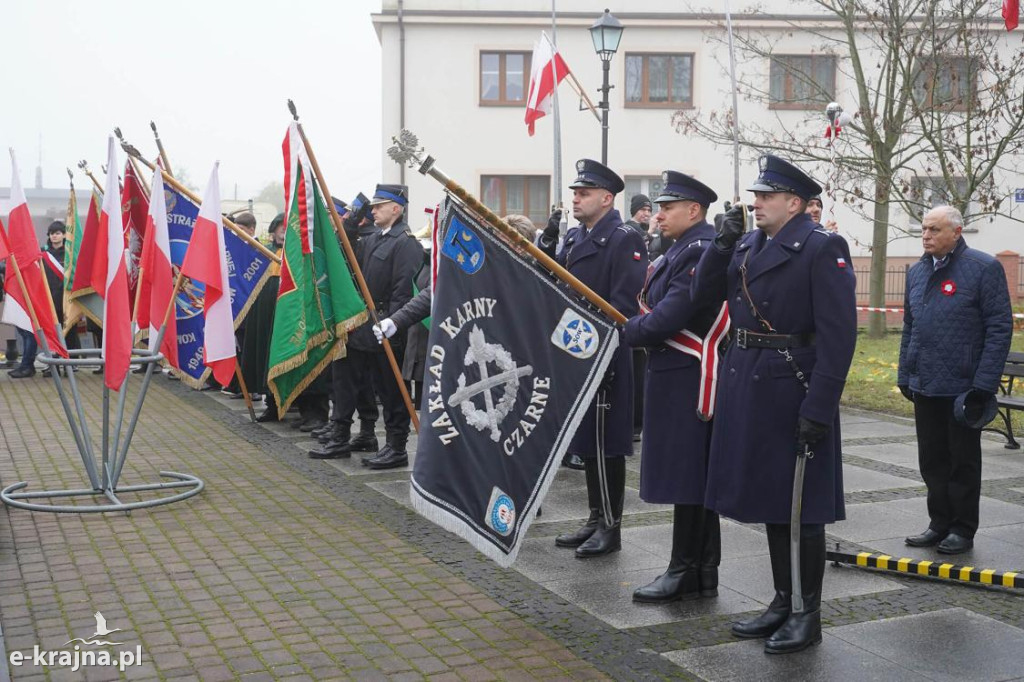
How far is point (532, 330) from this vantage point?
565cm

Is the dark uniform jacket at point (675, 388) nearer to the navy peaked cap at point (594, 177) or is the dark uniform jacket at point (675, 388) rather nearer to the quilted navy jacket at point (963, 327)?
the navy peaked cap at point (594, 177)

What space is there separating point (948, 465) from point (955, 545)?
0.49 meters

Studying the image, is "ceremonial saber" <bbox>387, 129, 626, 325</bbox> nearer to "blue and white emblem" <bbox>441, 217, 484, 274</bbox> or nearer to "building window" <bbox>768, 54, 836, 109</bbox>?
"blue and white emblem" <bbox>441, 217, 484, 274</bbox>

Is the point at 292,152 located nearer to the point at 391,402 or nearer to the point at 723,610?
the point at 391,402

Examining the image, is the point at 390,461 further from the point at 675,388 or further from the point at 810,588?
the point at 810,588

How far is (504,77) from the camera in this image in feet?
102

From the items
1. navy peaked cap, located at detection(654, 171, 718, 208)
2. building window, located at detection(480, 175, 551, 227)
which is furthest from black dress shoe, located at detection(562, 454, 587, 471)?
building window, located at detection(480, 175, 551, 227)

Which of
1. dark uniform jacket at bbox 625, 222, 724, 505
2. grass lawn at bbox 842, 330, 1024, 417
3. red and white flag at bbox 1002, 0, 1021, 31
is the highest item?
red and white flag at bbox 1002, 0, 1021, 31

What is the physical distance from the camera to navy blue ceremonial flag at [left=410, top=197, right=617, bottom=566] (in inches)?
212

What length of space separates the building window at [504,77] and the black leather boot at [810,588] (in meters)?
26.9

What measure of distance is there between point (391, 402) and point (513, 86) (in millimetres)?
22935

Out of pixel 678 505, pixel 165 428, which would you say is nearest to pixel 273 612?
pixel 678 505

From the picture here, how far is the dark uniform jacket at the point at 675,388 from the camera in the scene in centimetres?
550

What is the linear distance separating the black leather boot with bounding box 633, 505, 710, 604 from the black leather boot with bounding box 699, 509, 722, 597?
3 cm
